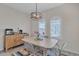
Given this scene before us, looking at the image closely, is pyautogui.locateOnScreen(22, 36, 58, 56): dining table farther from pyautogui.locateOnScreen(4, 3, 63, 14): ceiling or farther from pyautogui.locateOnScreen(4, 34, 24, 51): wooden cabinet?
pyautogui.locateOnScreen(4, 3, 63, 14): ceiling

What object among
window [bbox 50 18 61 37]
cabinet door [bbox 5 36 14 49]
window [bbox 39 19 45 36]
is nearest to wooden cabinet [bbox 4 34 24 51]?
cabinet door [bbox 5 36 14 49]

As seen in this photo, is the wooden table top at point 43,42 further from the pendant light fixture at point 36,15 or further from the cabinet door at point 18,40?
the pendant light fixture at point 36,15

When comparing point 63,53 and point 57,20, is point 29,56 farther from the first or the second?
point 57,20

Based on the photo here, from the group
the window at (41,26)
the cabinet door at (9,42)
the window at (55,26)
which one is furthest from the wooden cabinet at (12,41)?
the window at (55,26)

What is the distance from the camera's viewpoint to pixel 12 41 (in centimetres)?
168

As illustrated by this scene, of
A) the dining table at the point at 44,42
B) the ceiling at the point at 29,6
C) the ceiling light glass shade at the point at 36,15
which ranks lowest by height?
the dining table at the point at 44,42

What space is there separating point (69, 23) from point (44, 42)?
1.41 ft

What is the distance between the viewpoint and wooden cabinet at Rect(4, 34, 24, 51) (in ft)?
5.42

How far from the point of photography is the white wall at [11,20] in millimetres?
1635

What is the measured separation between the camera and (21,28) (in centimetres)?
170

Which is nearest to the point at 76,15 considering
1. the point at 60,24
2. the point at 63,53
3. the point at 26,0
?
the point at 60,24

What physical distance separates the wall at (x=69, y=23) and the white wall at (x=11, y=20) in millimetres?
299

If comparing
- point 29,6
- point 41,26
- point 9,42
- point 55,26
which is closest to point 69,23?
point 55,26

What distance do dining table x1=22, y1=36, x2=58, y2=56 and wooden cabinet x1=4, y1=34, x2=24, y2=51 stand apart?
0.22 feet
